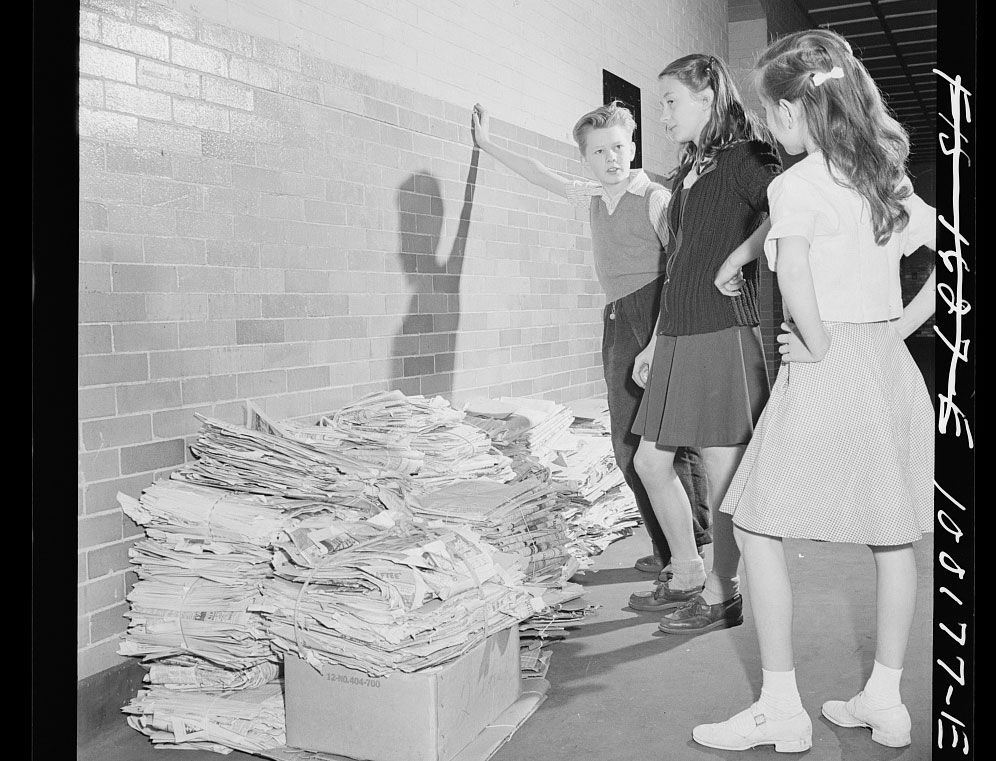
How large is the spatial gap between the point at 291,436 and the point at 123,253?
62 centimetres

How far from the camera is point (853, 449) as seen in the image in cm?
188

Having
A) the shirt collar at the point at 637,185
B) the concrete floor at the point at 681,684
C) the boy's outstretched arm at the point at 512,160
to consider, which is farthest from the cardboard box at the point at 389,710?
the boy's outstretched arm at the point at 512,160

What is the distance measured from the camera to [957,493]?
5.62 feet

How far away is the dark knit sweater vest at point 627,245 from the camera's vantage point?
3.26 m

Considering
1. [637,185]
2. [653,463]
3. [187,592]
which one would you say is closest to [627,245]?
[637,185]

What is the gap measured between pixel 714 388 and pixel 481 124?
183 cm

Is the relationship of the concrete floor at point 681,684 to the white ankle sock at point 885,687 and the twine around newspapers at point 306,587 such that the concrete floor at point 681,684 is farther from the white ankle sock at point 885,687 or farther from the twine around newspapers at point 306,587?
the twine around newspapers at point 306,587

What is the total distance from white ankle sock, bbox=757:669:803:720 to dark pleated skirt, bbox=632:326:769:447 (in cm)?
77

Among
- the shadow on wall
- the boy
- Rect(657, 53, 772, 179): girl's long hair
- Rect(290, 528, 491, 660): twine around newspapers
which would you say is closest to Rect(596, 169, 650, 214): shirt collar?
the boy

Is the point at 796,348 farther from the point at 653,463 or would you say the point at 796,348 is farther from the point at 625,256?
the point at 625,256

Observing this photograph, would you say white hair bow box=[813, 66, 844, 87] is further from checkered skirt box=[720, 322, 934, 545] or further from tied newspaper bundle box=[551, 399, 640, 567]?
tied newspaper bundle box=[551, 399, 640, 567]

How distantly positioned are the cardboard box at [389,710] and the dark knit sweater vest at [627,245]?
1553mm

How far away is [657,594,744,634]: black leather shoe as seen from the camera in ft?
8.93
